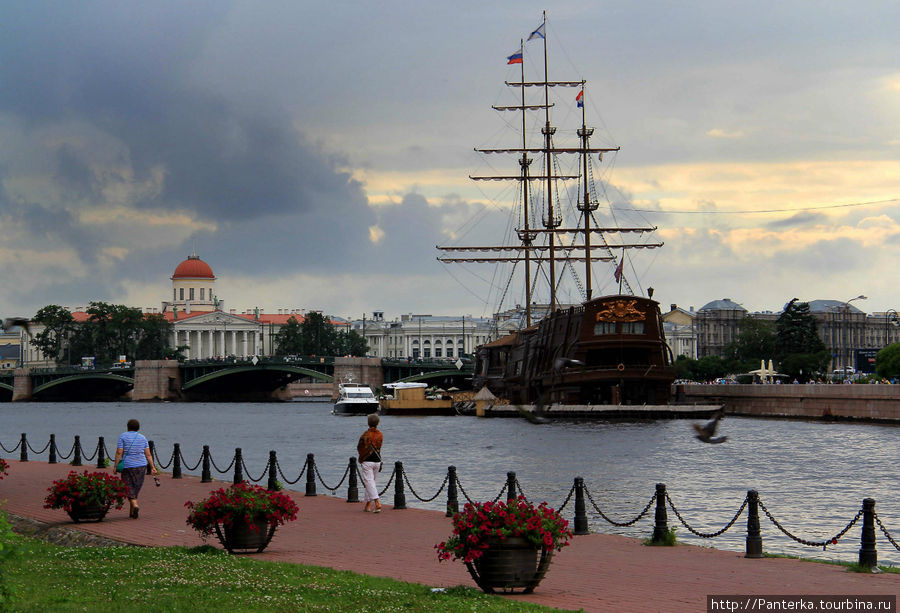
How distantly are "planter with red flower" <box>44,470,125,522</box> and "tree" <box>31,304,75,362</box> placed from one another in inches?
6079

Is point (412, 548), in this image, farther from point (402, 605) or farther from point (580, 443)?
point (580, 443)

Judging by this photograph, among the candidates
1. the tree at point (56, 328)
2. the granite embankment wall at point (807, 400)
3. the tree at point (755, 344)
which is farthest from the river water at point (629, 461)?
the tree at point (56, 328)

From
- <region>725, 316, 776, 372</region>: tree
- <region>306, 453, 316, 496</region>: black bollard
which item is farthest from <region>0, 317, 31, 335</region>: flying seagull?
<region>725, 316, 776, 372</region>: tree

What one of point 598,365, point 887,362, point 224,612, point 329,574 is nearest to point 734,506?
point 329,574

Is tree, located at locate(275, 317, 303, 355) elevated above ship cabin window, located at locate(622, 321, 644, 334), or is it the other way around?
tree, located at locate(275, 317, 303, 355)

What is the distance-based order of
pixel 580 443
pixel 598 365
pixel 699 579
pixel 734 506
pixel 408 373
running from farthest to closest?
pixel 408 373 → pixel 598 365 → pixel 580 443 → pixel 734 506 → pixel 699 579

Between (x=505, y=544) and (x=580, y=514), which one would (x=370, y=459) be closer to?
(x=580, y=514)

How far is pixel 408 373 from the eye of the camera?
473 ft

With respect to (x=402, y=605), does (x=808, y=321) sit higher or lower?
higher

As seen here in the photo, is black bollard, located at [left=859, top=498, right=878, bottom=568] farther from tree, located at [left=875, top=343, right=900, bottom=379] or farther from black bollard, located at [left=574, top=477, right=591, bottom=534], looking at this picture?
tree, located at [left=875, top=343, right=900, bottom=379]

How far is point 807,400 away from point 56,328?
12931 centimetres

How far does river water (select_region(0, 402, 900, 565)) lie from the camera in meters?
25.7

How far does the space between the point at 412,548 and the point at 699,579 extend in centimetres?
440

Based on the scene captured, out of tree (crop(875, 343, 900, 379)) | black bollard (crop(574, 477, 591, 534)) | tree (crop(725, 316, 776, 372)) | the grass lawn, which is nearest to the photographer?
the grass lawn
